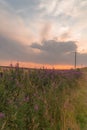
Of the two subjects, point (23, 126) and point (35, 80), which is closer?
point (23, 126)

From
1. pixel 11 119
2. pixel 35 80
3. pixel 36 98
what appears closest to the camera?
pixel 11 119

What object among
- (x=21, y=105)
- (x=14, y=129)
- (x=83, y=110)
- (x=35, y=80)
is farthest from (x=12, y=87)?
(x=83, y=110)

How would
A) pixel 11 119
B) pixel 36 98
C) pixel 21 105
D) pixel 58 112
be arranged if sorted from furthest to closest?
pixel 58 112
pixel 36 98
pixel 21 105
pixel 11 119

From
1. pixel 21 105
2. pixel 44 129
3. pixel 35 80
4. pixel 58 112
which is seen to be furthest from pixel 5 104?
pixel 35 80

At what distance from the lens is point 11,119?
23.5ft

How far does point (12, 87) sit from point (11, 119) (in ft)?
7.40

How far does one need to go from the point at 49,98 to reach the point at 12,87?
44.8 inches

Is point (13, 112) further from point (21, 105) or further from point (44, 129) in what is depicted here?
point (44, 129)

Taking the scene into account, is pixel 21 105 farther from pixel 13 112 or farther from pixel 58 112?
pixel 58 112

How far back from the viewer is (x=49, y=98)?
9.74 metres

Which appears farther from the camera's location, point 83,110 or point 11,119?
point 83,110

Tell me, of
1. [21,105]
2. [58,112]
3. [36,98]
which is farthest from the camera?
[58,112]

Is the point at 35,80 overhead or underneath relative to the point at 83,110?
overhead

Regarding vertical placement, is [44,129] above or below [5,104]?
below
